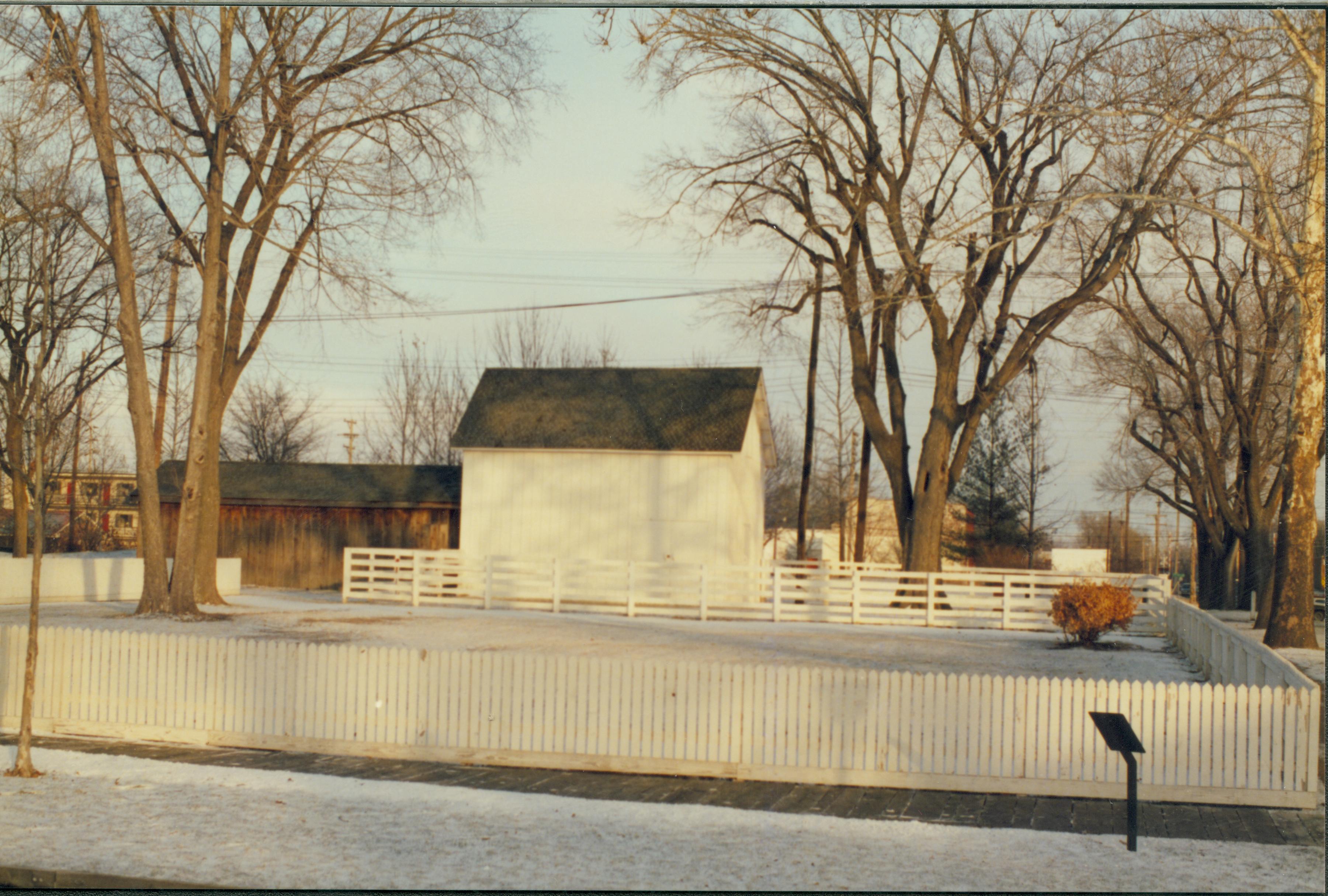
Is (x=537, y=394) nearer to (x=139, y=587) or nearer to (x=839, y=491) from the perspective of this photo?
(x=139, y=587)

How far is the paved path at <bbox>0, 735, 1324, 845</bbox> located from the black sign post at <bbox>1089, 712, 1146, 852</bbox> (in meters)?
0.84

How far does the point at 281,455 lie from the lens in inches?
2365

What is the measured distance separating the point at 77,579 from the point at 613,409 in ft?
44.5

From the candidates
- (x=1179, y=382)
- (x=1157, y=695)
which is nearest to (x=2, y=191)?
(x=1157, y=695)

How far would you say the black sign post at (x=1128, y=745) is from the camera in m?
8.03

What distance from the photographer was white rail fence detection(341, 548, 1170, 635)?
2559 centimetres

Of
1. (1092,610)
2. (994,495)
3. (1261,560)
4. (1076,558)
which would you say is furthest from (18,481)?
(1076,558)

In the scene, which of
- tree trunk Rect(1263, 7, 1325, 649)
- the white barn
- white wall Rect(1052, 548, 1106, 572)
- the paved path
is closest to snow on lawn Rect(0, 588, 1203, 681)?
tree trunk Rect(1263, 7, 1325, 649)

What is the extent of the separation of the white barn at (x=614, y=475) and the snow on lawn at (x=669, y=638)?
3.36m

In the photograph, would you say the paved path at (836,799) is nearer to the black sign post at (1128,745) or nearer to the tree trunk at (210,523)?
the black sign post at (1128,745)

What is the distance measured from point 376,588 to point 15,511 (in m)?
14.0

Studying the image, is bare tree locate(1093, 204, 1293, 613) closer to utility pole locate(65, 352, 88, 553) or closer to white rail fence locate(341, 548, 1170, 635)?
white rail fence locate(341, 548, 1170, 635)

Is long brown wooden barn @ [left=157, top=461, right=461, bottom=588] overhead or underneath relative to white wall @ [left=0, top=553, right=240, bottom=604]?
overhead

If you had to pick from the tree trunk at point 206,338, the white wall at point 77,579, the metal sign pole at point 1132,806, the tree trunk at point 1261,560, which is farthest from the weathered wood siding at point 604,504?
the metal sign pole at point 1132,806
